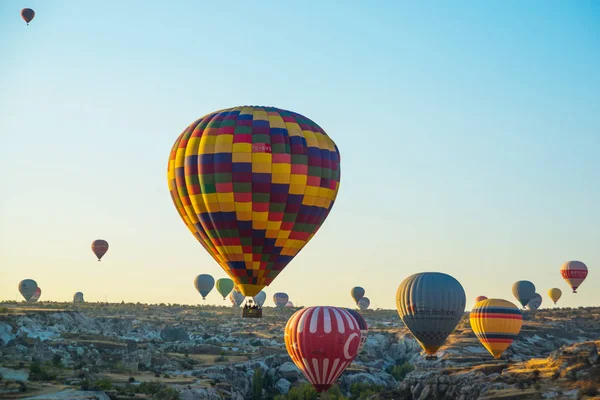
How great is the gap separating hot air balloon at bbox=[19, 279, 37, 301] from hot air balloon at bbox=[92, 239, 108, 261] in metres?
26.8

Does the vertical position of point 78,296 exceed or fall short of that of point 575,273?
it falls short

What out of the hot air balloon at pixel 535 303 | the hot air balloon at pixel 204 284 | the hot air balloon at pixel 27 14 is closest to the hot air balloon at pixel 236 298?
the hot air balloon at pixel 204 284

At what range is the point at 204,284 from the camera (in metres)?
150

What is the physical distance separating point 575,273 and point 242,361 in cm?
7090

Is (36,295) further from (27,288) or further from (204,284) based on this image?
(204,284)

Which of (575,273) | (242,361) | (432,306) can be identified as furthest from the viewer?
(575,273)

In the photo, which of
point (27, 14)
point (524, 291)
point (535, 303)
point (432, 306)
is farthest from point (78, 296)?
point (432, 306)

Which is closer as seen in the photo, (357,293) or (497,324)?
(497,324)

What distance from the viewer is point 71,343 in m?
84.6

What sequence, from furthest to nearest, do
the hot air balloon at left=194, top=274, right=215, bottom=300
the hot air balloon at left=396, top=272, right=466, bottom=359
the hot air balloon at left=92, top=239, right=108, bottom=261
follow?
the hot air balloon at left=194, top=274, right=215, bottom=300
the hot air balloon at left=92, top=239, right=108, bottom=261
the hot air balloon at left=396, top=272, right=466, bottom=359

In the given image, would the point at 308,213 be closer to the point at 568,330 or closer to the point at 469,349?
the point at 469,349

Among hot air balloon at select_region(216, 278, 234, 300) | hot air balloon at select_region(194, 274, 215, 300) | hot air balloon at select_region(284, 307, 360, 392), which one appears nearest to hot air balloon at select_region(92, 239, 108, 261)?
hot air balloon at select_region(194, 274, 215, 300)

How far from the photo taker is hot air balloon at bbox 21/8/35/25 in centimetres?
9438

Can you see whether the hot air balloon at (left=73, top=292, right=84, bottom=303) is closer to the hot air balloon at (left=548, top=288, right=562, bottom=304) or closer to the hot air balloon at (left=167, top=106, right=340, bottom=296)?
the hot air balloon at (left=548, top=288, right=562, bottom=304)
